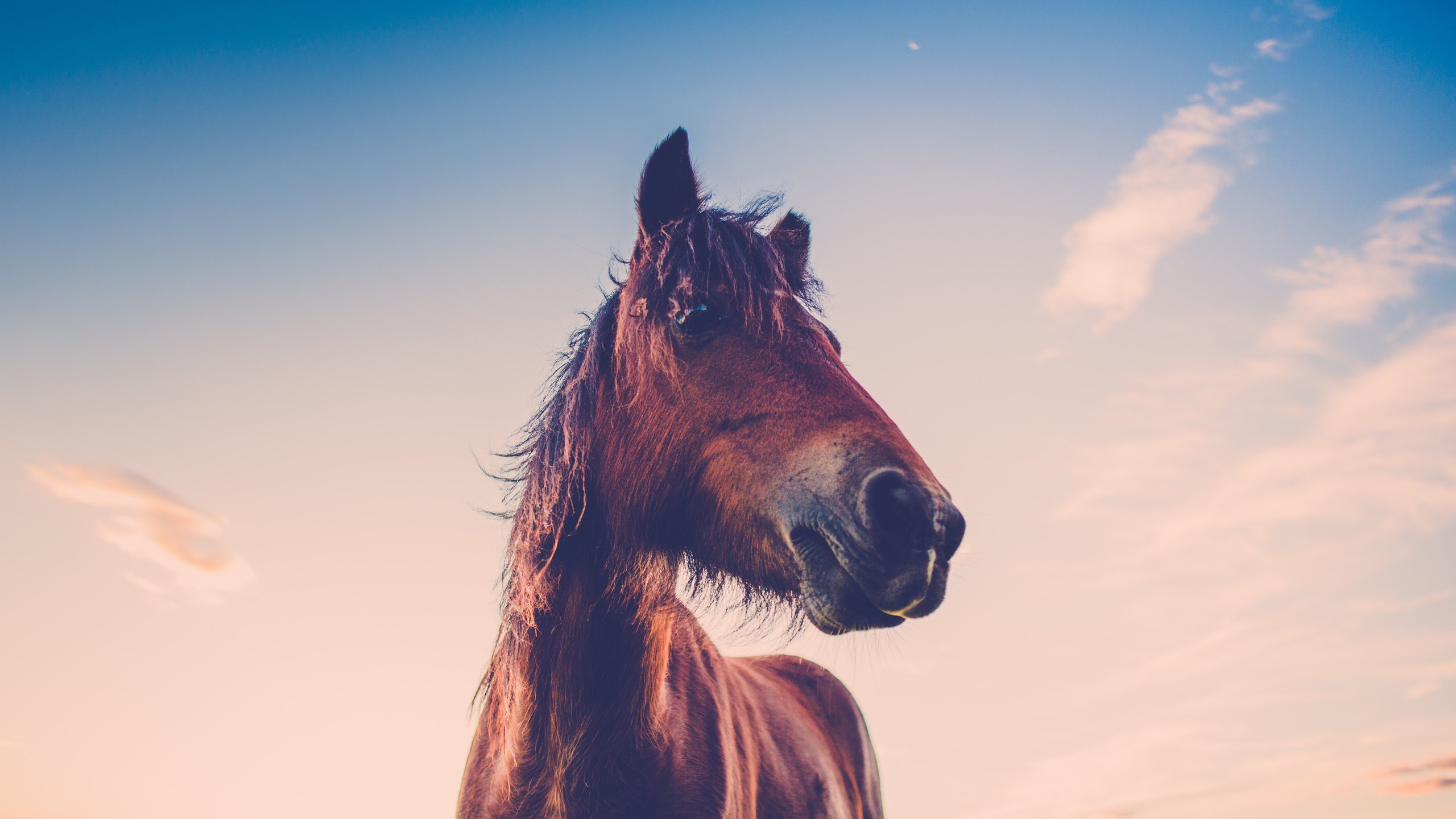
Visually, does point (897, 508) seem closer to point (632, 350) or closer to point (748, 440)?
point (748, 440)

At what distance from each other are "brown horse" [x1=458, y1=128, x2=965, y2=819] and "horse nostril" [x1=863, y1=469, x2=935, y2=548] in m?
0.08

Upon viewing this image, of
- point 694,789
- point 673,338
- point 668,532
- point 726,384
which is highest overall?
point 673,338

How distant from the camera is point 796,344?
2.46 meters

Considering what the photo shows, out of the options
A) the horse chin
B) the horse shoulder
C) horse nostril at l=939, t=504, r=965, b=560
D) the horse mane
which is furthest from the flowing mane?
the horse shoulder

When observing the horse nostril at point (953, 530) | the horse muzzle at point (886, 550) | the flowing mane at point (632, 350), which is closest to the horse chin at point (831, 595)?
the horse muzzle at point (886, 550)

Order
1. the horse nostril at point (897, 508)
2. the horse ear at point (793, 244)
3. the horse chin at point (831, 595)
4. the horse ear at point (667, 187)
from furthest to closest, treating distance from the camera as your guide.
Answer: the horse ear at point (793, 244) < the horse ear at point (667, 187) < the horse chin at point (831, 595) < the horse nostril at point (897, 508)

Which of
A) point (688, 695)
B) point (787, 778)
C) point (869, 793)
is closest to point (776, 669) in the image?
point (869, 793)

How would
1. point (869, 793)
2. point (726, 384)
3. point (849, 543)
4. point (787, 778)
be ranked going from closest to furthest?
point (849, 543) → point (726, 384) → point (787, 778) → point (869, 793)

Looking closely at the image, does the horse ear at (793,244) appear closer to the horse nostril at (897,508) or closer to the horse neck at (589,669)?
the horse nostril at (897,508)

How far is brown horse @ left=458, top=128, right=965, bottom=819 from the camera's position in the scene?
2.18 meters

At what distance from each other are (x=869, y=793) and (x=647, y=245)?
4729mm

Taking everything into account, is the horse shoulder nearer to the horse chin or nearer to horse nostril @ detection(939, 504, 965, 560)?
the horse chin

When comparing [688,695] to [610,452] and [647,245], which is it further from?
[647,245]

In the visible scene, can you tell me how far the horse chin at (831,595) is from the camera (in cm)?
201
